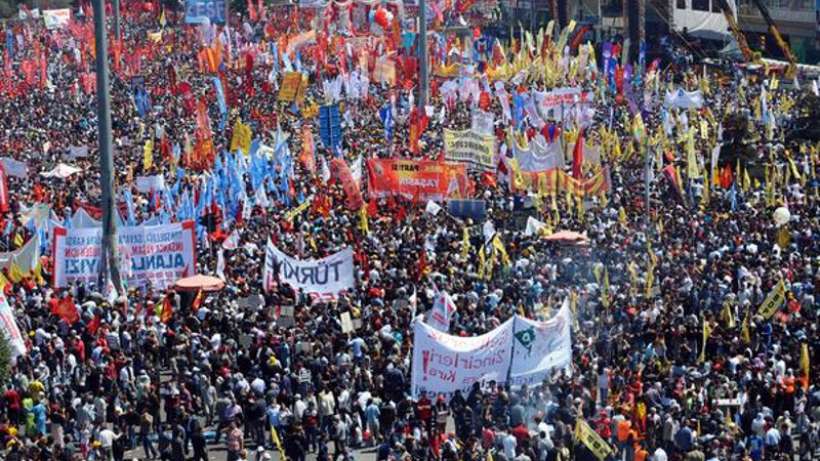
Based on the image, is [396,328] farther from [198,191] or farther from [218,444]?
[198,191]

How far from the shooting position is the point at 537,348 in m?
21.5

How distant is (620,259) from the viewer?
28.9 m

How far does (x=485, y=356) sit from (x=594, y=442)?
2531mm

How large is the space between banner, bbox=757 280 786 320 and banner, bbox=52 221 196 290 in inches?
308

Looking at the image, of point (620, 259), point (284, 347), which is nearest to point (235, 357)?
point (284, 347)

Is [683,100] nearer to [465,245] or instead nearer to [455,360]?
[465,245]

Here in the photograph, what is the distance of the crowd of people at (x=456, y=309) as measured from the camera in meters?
21.3

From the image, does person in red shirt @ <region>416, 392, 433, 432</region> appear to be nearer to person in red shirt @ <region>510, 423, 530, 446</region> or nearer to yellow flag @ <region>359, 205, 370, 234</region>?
person in red shirt @ <region>510, 423, 530, 446</region>

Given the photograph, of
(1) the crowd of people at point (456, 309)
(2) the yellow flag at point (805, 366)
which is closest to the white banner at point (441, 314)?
(1) the crowd of people at point (456, 309)

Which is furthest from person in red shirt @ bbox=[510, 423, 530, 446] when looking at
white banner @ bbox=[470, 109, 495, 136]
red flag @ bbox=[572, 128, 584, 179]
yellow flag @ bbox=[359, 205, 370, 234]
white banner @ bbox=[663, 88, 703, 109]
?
white banner @ bbox=[663, 88, 703, 109]

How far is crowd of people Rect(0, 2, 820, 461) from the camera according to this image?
21.3m

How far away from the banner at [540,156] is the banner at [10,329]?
13362 mm

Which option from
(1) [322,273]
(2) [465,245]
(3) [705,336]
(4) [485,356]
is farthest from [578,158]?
(4) [485,356]

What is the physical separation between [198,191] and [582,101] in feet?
40.9
